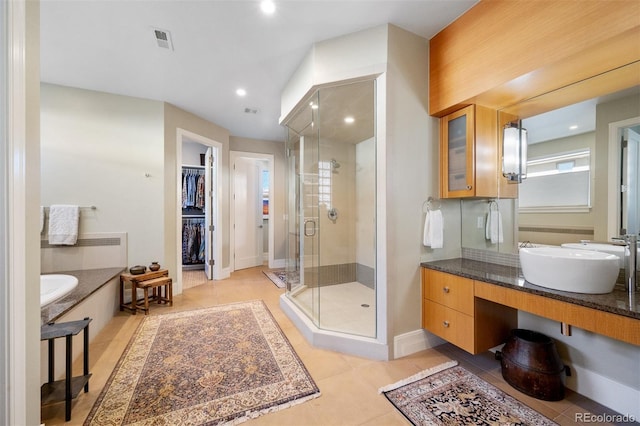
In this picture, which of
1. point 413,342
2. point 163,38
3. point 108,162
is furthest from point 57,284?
point 413,342

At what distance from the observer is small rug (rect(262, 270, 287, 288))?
13.4 ft

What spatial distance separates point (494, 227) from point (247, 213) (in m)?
4.28

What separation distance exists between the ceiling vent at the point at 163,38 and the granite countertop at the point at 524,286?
9.77 feet

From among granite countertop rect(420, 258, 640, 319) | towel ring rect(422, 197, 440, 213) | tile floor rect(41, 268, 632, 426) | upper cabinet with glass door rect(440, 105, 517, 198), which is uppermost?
upper cabinet with glass door rect(440, 105, 517, 198)

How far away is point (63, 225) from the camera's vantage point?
2.87m

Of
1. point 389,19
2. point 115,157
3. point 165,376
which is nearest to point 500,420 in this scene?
point 165,376

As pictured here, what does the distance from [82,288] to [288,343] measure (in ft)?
6.74

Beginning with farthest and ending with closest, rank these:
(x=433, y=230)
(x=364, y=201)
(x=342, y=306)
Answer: (x=364, y=201)
(x=342, y=306)
(x=433, y=230)

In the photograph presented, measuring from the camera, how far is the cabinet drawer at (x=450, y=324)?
5.88ft

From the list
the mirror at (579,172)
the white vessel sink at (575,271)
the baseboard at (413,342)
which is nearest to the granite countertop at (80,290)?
the baseboard at (413,342)

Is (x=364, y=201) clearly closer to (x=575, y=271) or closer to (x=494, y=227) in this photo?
(x=494, y=227)

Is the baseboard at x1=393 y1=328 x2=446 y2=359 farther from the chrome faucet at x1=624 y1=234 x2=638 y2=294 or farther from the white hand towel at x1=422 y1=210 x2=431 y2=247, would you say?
the chrome faucet at x1=624 y1=234 x2=638 y2=294

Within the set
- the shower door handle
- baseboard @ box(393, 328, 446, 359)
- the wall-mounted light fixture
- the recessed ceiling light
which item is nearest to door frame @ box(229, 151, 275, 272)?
the shower door handle

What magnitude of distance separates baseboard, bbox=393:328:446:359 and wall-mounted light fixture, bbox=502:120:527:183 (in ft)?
4.92
